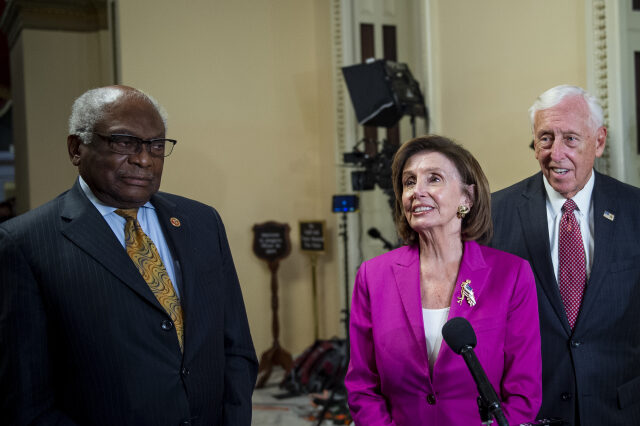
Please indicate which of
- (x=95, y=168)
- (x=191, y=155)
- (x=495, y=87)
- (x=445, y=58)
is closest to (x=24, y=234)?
(x=95, y=168)

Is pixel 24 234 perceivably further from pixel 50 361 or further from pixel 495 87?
pixel 495 87

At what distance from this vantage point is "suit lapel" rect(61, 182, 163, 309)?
143 centimetres

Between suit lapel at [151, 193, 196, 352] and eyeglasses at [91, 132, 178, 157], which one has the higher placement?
eyeglasses at [91, 132, 178, 157]

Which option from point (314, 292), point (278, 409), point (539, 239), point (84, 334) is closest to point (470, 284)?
point (539, 239)

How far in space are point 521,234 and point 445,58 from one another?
2.23 meters

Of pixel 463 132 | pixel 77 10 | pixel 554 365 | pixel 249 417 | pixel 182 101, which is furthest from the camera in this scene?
pixel 77 10

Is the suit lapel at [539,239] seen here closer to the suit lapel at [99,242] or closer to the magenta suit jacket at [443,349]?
the magenta suit jacket at [443,349]

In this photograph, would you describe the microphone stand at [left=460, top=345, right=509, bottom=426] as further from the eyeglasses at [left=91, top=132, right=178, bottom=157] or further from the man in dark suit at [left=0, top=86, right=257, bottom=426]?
the eyeglasses at [left=91, top=132, right=178, bottom=157]

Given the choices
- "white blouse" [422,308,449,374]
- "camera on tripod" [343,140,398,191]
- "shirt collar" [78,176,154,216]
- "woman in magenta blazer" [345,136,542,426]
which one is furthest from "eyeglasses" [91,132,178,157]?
"camera on tripod" [343,140,398,191]

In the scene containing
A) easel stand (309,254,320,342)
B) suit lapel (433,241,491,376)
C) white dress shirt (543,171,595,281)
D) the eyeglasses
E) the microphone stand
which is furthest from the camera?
easel stand (309,254,320,342)

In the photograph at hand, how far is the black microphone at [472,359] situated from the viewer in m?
1.07

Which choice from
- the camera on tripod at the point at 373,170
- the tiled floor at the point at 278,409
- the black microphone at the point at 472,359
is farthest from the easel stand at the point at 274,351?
the black microphone at the point at 472,359

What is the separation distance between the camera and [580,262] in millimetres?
1978

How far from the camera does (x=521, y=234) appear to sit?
2.08 metres
